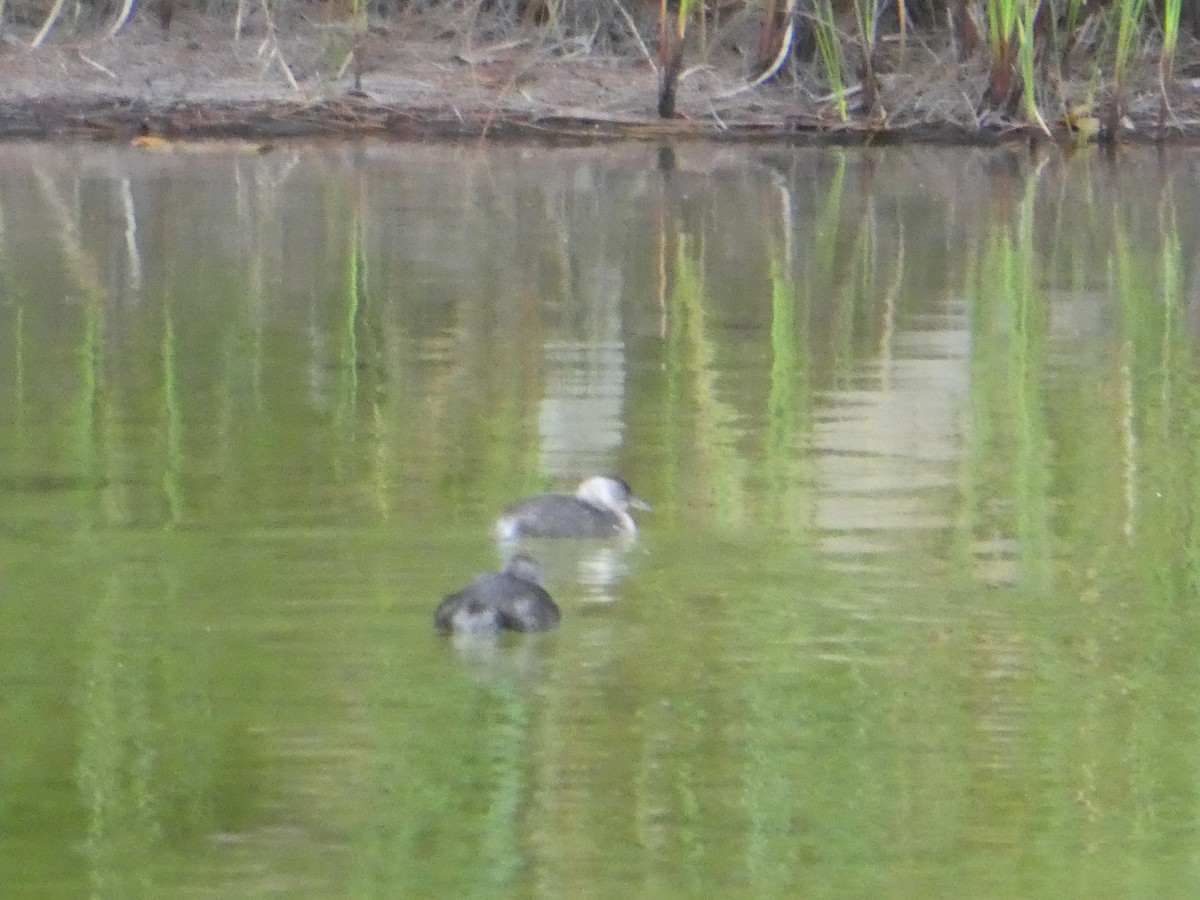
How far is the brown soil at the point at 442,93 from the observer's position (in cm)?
1367

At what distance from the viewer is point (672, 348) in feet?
22.7

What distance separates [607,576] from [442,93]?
991 centimetres

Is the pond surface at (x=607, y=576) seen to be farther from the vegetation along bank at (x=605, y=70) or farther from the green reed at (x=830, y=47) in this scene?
the vegetation along bank at (x=605, y=70)

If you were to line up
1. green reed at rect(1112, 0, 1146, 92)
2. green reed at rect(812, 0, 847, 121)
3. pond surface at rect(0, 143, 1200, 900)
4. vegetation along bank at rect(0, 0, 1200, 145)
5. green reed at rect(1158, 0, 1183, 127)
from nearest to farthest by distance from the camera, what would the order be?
1. pond surface at rect(0, 143, 1200, 900)
2. green reed at rect(1112, 0, 1146, 92)
3. green reed at rect(1158, 0, 1183, 127)
4. green reed at rect(812, 0, 847, 121)
5. vegetation along bank at rect(0, 0, 1200, 145)

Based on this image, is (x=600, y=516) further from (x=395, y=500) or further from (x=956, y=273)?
(x=956, y=273)

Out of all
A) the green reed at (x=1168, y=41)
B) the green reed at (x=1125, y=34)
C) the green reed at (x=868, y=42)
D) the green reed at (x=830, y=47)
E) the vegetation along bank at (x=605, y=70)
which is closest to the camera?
the green reed at (x=1125, y=34)

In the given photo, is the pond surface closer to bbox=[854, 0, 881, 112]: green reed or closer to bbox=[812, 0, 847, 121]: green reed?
bbox=[854, 0, 881, 112]: green reed

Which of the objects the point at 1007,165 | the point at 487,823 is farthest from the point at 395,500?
the point at 1007,165

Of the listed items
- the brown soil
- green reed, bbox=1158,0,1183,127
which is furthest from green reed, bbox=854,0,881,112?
green reed, bbox=1158,0,1183,127

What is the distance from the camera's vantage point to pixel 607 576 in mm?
4449

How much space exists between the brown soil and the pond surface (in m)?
4.91

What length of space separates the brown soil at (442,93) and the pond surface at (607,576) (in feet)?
16.1

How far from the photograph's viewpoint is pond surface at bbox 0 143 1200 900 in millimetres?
3127

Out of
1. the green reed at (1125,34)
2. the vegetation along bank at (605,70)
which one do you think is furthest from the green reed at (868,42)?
the green reed at (1125,34)
